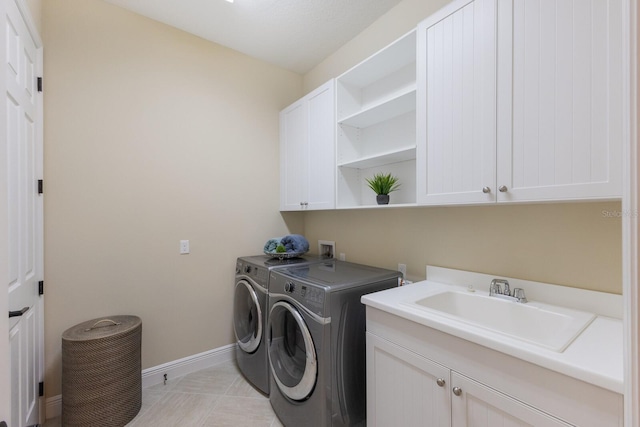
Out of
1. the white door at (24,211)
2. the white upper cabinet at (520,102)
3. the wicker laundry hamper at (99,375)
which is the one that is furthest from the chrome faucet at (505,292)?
the white door at (24,211)

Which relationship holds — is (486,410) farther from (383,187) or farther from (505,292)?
(383,187)

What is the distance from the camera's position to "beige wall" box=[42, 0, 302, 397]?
184 cm

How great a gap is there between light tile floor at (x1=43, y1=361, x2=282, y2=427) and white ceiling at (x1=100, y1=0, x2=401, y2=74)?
9.32 ft

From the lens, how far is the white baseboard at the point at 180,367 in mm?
1803

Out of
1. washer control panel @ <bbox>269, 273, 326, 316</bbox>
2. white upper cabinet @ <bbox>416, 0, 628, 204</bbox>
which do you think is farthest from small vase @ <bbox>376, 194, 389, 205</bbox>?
washer control panel @ <bbox>269, 273, 326, 316</bbox>

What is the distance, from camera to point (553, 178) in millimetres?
1046

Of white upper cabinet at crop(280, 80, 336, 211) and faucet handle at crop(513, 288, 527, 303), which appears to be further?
white upper cabinet at crop(280, 80, 336, 211)

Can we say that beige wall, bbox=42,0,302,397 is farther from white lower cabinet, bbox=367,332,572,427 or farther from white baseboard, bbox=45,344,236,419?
white lower cabinet, bbox=367,332,572,427

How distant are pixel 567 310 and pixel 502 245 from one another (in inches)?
15.2

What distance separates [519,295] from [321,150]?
161 centimetres

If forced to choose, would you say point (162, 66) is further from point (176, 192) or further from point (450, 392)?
point (450, 392)

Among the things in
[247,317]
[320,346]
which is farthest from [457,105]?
[247,317]

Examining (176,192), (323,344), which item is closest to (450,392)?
(323,344)

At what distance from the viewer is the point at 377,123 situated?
2.14 metres
